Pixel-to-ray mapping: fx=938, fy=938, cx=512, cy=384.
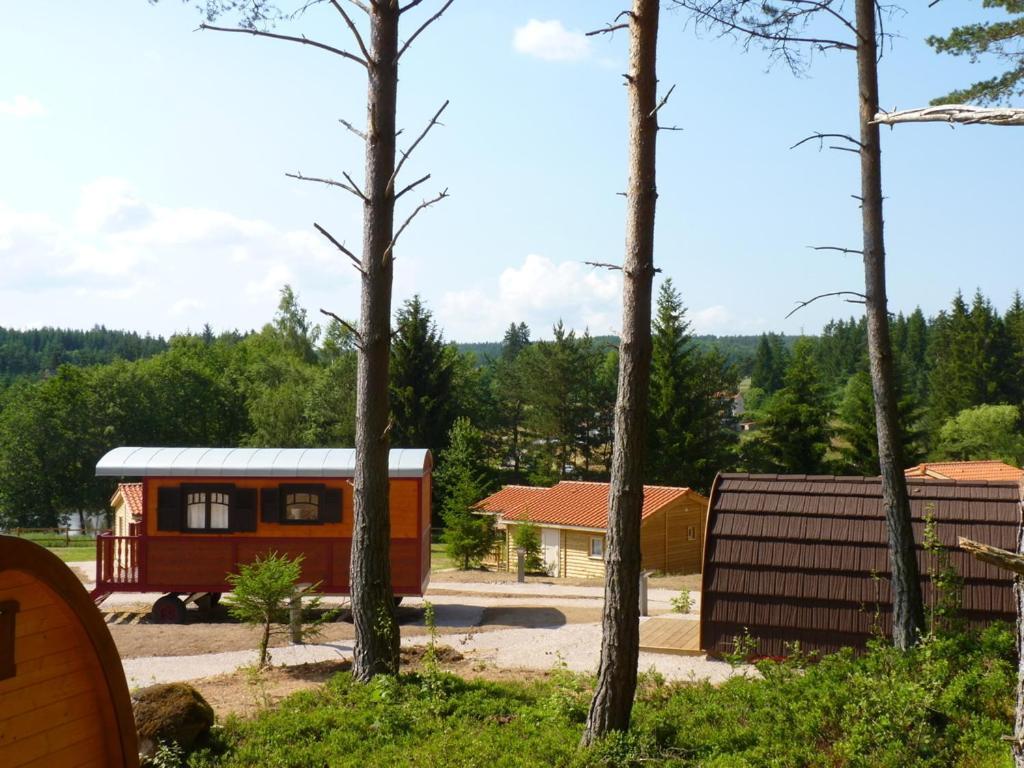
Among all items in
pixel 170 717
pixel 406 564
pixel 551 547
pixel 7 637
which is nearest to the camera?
pixel 7 637

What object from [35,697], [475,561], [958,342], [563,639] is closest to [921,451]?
[958,342]

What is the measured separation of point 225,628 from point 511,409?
1683 inches

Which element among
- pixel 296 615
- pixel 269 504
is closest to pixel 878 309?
pixel 296 615

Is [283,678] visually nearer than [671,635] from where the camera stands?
Yes

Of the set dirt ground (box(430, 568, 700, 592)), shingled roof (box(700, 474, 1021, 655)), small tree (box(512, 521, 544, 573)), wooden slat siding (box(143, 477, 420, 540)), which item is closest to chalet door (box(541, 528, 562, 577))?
small tree (box(512, 521, 544, 573))

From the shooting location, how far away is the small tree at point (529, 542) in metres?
27.6

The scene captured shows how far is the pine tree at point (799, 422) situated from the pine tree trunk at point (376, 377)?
103ft

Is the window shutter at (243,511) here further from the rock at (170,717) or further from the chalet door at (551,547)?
the chalet door at (551,547)

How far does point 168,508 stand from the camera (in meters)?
15.9

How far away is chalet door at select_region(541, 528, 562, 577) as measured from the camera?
95.1ft

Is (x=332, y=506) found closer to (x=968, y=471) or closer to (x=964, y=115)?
(x=964, y=115)

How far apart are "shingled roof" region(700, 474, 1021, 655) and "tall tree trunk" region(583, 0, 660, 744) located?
4.67m

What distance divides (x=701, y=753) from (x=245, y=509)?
1058cm

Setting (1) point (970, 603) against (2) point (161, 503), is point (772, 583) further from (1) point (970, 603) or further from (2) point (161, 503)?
(2) point (161, 503)
